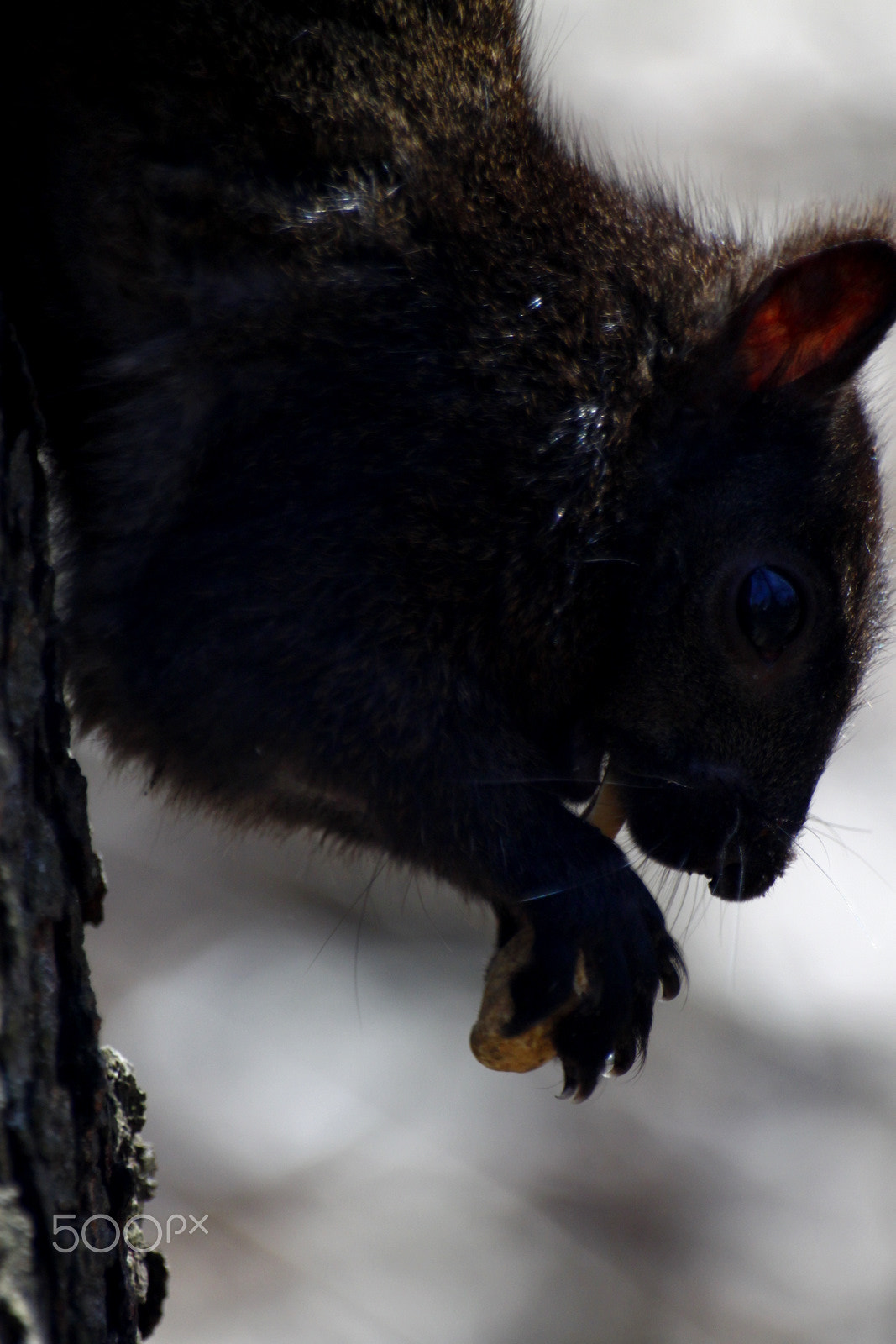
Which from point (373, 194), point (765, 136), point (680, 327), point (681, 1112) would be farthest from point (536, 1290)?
point (765, 136)

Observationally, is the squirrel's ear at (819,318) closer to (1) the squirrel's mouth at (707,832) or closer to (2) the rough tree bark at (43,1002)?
(1) the squirrel's mouth at (707,832)

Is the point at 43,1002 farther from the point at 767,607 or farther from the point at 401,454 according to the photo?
the point at 767,607

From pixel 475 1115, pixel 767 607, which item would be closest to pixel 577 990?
pixel 767 607

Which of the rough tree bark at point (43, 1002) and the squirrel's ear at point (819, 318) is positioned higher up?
the squirrel's ear at point (819, 318)

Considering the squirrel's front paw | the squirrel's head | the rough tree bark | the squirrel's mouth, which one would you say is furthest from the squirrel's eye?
the rough tree bark

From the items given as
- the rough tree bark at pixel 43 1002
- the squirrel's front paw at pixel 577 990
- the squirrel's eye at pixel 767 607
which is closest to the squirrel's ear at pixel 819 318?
the squirrel's eye at pixel 767 607
